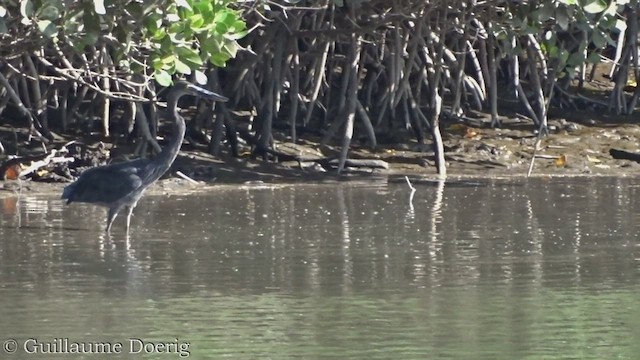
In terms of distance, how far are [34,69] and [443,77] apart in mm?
4283

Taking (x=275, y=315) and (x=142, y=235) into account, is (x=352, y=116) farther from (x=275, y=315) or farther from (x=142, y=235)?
(x=275, y=315)

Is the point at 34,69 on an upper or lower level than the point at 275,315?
upper

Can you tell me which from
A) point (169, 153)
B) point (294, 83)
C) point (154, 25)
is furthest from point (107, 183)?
point (294, 83)

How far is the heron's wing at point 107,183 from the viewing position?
30.8 feet

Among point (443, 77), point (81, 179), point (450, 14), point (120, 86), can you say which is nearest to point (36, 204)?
point (81, 179)

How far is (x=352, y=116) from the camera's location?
475 inches

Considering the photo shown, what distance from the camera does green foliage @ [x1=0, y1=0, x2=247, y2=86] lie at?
7.04 meters

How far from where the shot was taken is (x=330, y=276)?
24.0ft

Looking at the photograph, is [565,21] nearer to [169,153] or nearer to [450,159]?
[169,153]

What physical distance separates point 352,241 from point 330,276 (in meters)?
1.25

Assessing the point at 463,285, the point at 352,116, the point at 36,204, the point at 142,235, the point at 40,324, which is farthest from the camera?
the point at 352,116

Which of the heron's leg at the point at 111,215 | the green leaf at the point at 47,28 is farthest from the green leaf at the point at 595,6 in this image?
the green leaf at the point at 47,28

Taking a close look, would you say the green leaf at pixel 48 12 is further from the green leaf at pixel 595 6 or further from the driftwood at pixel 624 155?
the driftwood at pixel 624 155

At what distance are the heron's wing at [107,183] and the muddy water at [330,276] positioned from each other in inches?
6.9
